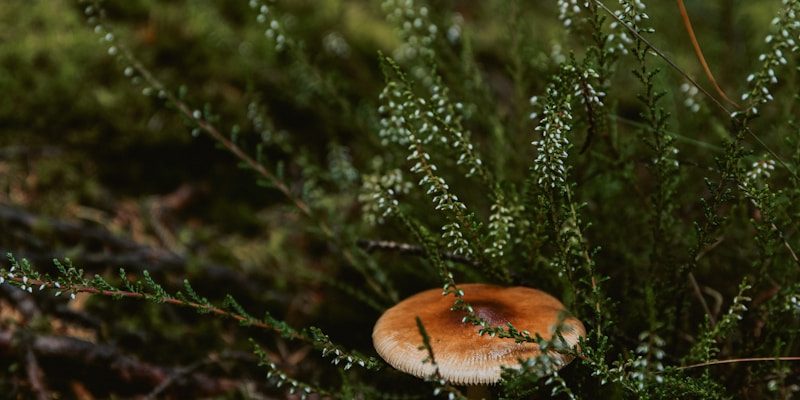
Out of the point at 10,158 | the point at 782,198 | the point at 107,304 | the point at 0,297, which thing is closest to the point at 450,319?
the point at 782,198

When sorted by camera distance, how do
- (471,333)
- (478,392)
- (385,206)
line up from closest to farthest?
1. (471,333)
2. (478,392)
3. (385,206)

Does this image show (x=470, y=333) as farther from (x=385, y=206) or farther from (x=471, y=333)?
(x=385, y=206)

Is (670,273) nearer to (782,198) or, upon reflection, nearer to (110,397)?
(782,198)

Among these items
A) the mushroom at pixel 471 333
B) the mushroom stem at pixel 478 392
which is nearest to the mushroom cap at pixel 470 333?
the mushroom at pixel 471 333

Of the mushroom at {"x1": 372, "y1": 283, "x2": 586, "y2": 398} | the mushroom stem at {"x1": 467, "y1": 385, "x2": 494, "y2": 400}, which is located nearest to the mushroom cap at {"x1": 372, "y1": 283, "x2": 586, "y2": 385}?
the mushroom at {"x1": 372, "y1": 283, "x2": 586, "y2": 398}

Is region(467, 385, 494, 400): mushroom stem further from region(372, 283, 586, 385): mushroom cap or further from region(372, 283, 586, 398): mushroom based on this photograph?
region(372, 283, 586, 385): mushroom cap

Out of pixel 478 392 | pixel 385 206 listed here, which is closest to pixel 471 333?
pixel 478 392
